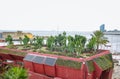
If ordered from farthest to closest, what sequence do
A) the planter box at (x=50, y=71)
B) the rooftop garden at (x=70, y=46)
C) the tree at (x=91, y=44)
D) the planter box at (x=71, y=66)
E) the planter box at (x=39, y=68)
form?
the tree at (x=91, y=44)
the rooftop garden at (x=70, y=46)
the planter box at (x=39, y=68)
the planter box at (x=50, y=71)
the planter box at (x=71, y=66)

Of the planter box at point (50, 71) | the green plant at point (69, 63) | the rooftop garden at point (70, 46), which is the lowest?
the planter box at point (50, 71)

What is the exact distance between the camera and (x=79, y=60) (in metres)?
21.3

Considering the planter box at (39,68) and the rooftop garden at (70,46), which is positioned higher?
the rooftop garden at (70,46)

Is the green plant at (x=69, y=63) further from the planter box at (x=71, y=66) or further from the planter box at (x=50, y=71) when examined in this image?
the planter box at (x=50, y=71)

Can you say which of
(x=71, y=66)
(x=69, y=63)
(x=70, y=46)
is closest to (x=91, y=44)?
(x=70, y=46)

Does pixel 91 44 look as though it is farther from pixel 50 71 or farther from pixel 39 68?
pixel 39 68

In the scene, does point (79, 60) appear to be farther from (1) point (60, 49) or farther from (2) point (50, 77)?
(1) point (60, 49)

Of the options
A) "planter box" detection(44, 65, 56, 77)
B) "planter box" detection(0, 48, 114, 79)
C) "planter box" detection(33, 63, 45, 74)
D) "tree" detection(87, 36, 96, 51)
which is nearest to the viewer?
"planter box" detection(0, 48, 114, 79)

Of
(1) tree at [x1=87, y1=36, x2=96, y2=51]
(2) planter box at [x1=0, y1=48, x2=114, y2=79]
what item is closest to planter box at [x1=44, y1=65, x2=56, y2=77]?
(2) planter box at [x1=0, y1=48, x2=114, y2=79]

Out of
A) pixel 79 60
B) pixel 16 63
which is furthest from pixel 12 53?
pixel 79 60

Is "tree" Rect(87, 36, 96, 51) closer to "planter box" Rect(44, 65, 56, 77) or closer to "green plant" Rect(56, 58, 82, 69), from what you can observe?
"green plant" Rect(56, 58, 82, 69)

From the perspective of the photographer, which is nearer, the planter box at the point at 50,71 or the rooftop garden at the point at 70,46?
the planter box at the point at 50,71

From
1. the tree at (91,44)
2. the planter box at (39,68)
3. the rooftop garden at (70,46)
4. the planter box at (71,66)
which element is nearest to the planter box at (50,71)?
the planter box at (71,66)

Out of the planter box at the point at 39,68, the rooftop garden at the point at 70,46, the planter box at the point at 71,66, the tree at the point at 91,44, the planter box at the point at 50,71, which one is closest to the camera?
the planter box at the point at 71,66
